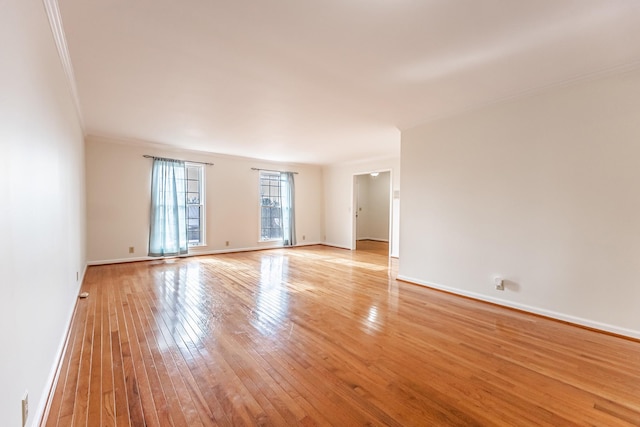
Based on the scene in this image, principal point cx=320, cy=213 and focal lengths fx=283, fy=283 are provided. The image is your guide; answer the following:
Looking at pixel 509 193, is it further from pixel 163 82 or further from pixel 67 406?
pixel 67 406

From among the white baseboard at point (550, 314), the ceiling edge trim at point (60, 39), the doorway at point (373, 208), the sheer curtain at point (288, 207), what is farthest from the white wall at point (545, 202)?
the doorway at point (373, 208)

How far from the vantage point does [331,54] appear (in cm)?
237

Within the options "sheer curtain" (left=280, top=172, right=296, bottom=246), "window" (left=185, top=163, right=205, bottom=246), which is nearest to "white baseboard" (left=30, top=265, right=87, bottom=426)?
"window" (left=185, top=163, right=205, bottom=246)

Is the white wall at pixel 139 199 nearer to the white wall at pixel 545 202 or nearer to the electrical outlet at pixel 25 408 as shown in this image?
the white wall at pixel 545 202

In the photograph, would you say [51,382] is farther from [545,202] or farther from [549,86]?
[549,86]

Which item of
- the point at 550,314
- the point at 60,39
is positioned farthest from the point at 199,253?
the point at 550,314

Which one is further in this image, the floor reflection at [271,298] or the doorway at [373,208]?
the doorway at [373,208]

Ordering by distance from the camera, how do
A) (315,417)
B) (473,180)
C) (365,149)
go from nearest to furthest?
(315,417)
(473,180)
(365,149)

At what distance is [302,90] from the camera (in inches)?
121

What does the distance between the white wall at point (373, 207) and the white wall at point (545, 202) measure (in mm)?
5453

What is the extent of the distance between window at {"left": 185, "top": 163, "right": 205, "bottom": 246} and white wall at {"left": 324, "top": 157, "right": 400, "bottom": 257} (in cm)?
359

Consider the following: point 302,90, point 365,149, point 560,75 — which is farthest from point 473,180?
point 365,149

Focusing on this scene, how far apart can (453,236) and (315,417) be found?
297cm

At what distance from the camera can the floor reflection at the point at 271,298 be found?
9.27 ft
